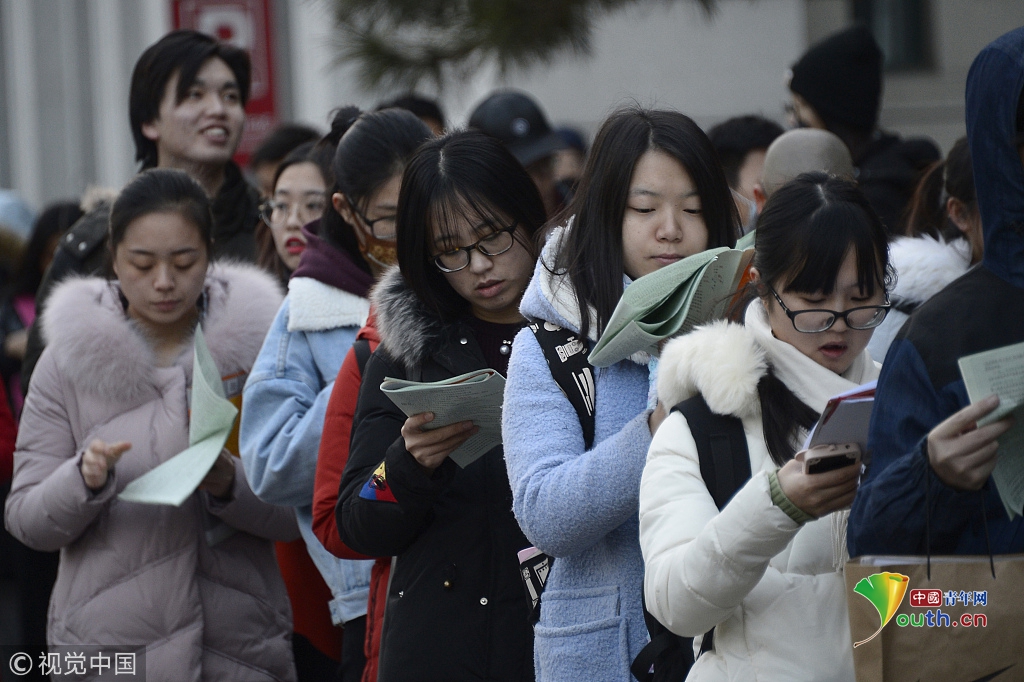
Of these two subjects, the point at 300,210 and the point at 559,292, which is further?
the point at 300,210

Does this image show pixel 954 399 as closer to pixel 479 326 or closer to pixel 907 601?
pixel 907 601

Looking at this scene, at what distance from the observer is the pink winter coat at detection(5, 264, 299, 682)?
3.33m

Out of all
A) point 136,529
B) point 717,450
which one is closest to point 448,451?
A: point 717,450

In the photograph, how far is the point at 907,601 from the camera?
1.68m

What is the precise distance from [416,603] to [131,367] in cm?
128

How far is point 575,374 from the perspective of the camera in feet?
7.82

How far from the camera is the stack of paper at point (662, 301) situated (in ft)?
7.17

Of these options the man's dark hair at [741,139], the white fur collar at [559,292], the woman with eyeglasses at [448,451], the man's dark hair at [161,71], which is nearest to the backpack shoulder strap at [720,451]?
the white fur collar at [559,292]

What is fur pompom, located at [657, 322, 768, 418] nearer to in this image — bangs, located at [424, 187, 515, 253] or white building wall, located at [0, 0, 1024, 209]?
bangs, located at [424, 187, 515, 253]

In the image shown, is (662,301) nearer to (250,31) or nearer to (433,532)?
(433,532)

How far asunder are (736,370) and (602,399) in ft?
1.31

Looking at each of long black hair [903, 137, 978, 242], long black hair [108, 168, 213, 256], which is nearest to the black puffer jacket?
long black hair [108, 168, 213, 256]

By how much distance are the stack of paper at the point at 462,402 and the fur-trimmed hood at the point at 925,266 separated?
119 centimetres

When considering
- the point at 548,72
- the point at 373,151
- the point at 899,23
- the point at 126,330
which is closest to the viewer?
the point at 373,151
